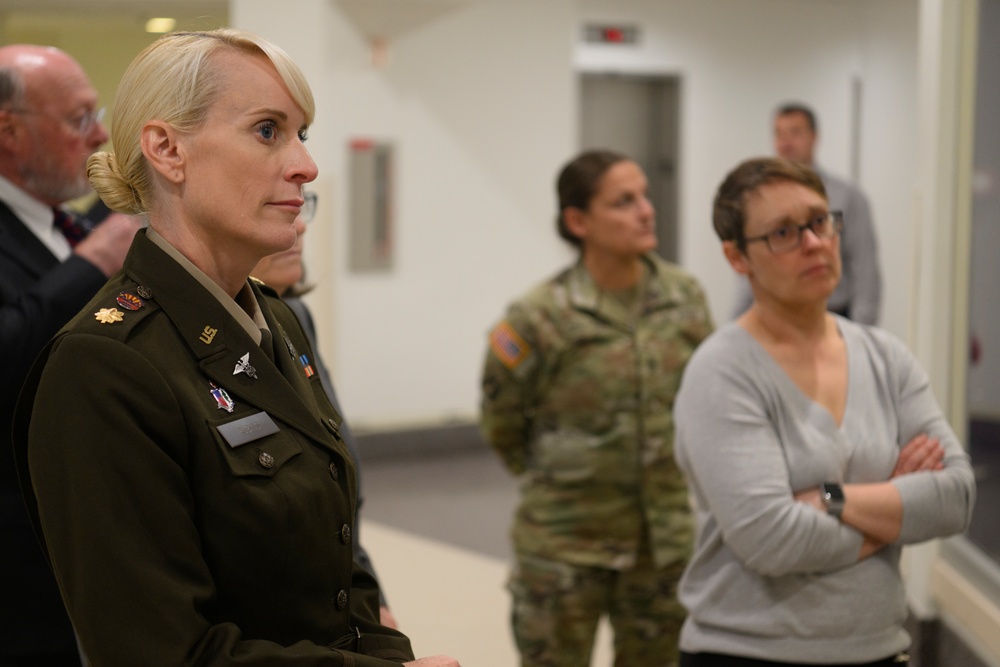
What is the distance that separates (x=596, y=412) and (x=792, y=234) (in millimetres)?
1100

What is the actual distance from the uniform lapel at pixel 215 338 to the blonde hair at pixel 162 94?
8 cm

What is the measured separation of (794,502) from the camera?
204 centimetres

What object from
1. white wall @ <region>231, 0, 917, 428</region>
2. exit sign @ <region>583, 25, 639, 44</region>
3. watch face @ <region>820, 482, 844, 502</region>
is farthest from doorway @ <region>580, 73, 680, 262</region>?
watch face @ <region>820, 482, 844, 502</region>

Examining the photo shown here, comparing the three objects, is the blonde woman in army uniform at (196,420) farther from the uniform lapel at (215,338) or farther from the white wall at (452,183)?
the white wall at (452,183)

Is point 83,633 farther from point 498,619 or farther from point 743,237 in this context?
point 498,619

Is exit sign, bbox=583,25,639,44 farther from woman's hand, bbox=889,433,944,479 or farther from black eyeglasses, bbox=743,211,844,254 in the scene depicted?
woman's hand, bbox=889,433,944,479

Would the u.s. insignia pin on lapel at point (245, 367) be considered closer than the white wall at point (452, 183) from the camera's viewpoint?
Yes

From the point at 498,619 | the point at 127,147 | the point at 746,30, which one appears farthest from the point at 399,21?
the point at 127,147

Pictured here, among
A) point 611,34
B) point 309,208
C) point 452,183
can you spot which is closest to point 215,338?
point 309,208

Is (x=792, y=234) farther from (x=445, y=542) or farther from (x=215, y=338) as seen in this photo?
(x=445, y=542)

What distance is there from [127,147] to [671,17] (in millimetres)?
8765

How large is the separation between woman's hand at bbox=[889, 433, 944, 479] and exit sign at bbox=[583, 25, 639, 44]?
7.65 m

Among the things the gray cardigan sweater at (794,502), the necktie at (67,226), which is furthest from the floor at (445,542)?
the gray cardigan sweater at (794,502)

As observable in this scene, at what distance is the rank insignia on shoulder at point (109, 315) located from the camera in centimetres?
128
